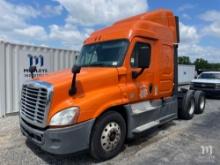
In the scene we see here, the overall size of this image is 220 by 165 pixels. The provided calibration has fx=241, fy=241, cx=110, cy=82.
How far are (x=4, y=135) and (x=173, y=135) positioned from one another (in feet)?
15.0

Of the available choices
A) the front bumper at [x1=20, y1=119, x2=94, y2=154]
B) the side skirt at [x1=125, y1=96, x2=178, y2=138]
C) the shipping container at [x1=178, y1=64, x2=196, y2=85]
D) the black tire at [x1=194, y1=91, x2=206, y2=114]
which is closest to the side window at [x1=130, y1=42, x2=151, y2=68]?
the side skirt at [x1=125, y1=96, x2=178, y2=138]

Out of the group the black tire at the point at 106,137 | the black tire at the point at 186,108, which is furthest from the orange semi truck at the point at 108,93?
the black tire at the point at 186,108

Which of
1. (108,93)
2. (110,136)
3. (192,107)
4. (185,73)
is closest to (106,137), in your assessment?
(110,136)

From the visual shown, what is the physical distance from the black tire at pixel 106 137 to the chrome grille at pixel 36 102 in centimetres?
98

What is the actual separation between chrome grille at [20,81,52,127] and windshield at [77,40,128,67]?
4.95 feet

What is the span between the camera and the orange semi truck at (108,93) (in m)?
4.19

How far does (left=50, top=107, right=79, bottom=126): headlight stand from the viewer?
412 centimetres

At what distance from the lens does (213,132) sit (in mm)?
6992

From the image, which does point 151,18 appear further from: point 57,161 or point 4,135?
point 4,135

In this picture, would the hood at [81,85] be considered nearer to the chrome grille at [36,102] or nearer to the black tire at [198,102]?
the chrome grille at [36,102]

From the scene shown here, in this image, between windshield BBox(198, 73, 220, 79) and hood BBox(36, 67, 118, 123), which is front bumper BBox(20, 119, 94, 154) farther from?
windshield BBox(198, 73, 220, 79)

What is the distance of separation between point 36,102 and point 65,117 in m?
0.71

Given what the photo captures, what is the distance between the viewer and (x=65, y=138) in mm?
4129

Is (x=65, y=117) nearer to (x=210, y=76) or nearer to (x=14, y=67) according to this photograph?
(x=14, y=67)
